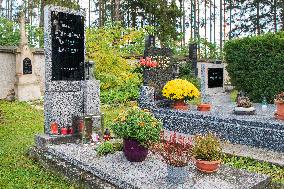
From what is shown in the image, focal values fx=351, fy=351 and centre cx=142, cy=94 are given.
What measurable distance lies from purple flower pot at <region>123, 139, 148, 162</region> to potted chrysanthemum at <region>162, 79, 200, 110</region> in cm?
475

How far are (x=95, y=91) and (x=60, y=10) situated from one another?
2.16 m

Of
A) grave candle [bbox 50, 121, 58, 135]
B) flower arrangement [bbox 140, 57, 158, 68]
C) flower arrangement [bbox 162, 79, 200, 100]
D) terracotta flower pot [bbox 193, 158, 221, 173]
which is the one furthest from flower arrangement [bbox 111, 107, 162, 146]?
flower arrangement [bbox 140, 57, 158, 68]

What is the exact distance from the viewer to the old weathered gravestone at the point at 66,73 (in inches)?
331

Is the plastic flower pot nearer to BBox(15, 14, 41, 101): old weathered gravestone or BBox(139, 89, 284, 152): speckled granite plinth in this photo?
BBox(139, 89, 284, 152): speckled granite plinth

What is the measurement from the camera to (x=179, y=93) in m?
11.1

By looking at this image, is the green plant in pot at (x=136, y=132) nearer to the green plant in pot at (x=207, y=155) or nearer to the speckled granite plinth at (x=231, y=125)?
the green plant in pot at (x=207, y=155)

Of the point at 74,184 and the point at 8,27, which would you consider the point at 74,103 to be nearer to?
the point at 74,184

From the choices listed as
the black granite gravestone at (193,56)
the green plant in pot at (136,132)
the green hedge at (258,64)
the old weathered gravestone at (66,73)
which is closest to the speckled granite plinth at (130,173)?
the green plant in pot at (136,132)

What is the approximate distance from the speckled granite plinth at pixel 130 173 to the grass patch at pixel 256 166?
924 millimetres

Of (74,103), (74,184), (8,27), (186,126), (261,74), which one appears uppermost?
(8,27)

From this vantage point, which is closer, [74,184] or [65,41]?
[74,184]

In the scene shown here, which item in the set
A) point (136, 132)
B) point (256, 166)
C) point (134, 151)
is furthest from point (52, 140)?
point (256, 166)

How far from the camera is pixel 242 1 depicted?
4288 cm

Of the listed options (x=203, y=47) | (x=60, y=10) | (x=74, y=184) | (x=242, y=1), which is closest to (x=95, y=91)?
(x=60, y=10)
